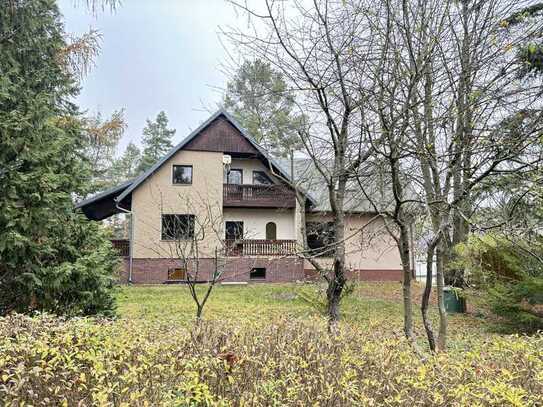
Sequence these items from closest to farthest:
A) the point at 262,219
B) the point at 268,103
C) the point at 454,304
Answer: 1. the point at 268,103
2. the point at 454,304
3. the point at 262,219

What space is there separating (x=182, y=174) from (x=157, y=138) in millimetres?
26414

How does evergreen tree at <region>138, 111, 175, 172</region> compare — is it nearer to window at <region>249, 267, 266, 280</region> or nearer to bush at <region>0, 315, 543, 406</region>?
window at <region>249, 267, 266, 280</region>

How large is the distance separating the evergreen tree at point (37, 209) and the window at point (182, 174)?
11.4 metres

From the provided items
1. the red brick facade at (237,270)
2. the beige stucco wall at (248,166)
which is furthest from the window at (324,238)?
the beige stucco wall at (248,166)

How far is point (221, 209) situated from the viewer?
62.0 ft

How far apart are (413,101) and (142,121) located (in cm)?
4376

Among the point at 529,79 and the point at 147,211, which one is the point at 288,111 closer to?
the point at 529,79

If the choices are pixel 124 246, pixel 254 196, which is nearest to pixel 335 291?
pixel 254 196

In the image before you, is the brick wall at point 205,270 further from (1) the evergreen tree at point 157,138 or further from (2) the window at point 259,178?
(1) the evergreen tree at point 157,138

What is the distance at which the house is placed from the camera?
18391 millimetres

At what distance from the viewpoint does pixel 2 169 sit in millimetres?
5793

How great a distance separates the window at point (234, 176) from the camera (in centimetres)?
2056

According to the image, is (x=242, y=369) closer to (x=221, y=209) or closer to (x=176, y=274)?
(x=221, y=209)

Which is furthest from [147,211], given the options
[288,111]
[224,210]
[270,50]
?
[270,50]
